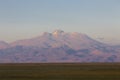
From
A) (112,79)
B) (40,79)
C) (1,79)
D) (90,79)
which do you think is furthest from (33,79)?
(112,79)

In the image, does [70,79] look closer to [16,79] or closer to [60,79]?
[60,79]

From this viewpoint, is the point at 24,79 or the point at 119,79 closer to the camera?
the point at 119,79

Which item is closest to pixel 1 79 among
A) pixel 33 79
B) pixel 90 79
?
pixel 33 79

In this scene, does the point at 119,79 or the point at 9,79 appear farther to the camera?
the point at 9,79

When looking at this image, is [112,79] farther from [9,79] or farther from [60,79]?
[9,79]

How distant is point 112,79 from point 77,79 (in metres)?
7.20

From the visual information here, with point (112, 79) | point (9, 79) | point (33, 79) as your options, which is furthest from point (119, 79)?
point (9, 79)

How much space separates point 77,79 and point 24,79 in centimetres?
1132

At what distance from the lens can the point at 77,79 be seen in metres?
72.8

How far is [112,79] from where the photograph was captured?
232 ft

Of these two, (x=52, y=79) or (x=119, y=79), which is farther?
(x=52, y=79)

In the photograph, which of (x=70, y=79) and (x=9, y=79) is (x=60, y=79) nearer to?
(x=70, y=79)

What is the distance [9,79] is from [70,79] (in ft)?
41.7

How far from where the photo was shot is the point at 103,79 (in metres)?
71.9
